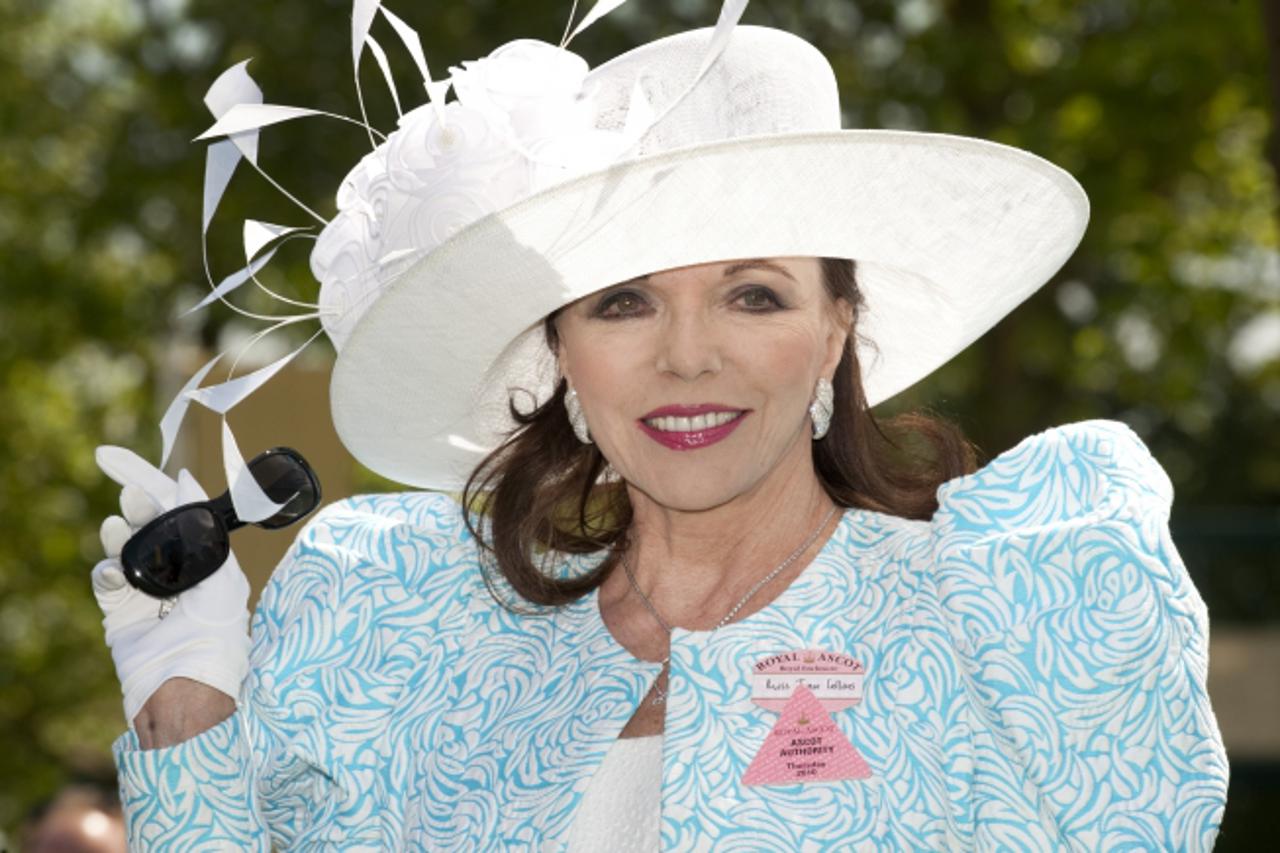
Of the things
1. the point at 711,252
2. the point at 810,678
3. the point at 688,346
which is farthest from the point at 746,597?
the point at 711,252

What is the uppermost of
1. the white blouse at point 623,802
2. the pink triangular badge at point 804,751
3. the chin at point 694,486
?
the chin at point 694,486

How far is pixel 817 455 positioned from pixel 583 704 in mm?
508

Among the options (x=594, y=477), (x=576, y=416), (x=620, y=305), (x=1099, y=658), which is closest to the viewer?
(x=1099, y=658)

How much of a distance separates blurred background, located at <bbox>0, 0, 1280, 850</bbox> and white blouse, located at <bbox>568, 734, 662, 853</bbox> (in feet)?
5.34

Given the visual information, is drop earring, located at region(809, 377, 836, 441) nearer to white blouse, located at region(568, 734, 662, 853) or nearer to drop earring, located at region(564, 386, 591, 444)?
drop earring, located at region(564, 386, 591, 444)

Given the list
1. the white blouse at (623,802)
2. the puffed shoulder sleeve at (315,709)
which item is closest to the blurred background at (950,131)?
the puffed shoulder sleeve at (315,709)

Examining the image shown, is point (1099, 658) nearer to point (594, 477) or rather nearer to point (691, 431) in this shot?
point (691, 431)

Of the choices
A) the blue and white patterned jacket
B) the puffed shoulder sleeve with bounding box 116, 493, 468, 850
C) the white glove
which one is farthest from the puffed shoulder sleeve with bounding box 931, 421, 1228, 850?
the white glove

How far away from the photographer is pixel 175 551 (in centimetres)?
276

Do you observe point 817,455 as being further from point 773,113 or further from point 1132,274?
point 1132,274

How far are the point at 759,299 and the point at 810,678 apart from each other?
1.66 feet

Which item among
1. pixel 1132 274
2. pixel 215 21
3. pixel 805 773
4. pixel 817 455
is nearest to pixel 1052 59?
pixel 1132 274

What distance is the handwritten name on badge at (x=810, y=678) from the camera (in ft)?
8.59

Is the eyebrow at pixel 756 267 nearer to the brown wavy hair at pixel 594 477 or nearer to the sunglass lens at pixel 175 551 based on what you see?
the brown wavy hair at pixel 594 477
